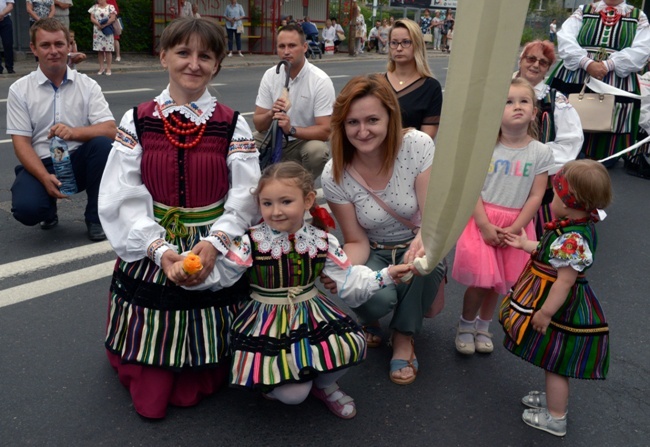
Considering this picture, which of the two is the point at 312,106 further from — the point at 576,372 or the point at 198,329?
the point at 576,372

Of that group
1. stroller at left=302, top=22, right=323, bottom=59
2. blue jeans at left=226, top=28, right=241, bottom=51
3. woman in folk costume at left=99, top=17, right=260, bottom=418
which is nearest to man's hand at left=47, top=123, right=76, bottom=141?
woman in folk costume at left=99, top=17, right=260, bottom=418

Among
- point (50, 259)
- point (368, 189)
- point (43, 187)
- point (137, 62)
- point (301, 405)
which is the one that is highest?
point (368, 189)

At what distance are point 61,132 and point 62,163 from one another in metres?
0.21

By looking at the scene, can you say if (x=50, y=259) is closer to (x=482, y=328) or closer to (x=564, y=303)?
(x=482, y=328)

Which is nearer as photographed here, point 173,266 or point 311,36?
point 173,266

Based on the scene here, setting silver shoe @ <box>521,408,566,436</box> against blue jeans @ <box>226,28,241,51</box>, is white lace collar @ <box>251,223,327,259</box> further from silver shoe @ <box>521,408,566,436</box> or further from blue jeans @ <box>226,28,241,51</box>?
blue jeans @ <box>226,28,241,51</box>

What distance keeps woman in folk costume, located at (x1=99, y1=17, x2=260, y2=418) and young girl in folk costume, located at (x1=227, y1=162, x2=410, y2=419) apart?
0.13 metres

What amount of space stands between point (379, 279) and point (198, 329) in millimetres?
775

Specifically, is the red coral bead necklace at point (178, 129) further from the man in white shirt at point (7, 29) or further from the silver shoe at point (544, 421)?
the man in white shirt at point (7, 29)

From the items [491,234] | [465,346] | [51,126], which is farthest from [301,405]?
[51,126]

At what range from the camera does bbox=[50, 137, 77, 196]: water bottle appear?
15.8 feet

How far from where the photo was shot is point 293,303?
2865 millimetres

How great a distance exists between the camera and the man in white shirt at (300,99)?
509cm

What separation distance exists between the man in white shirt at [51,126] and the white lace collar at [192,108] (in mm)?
2082
